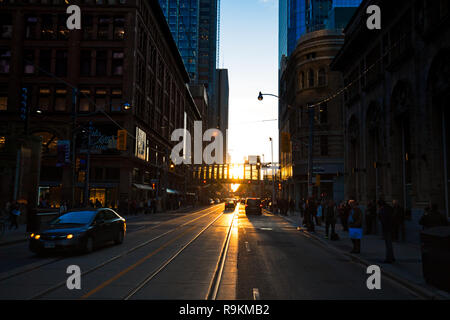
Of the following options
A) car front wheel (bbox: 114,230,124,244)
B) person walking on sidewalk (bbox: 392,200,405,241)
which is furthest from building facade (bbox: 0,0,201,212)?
person walking on sidewalk (bbox: 392,200,405,241)

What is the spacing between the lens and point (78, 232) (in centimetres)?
1239

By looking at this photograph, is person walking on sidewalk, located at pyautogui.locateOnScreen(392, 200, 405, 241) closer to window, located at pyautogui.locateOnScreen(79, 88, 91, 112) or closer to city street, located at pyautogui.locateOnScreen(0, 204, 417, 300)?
city street, located at pyautogui.locateOnScreen(0, 204, 417, 300)

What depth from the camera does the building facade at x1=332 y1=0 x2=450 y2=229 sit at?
1608 cm

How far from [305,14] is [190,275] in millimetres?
100481

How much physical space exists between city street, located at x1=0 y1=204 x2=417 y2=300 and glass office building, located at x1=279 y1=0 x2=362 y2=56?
86.9m

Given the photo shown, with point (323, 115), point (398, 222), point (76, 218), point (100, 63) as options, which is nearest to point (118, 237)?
point (76, 218)

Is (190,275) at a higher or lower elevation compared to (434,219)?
lower

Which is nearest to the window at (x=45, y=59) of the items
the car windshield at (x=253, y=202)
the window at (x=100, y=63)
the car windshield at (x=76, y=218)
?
the window at (x=100, y=63)

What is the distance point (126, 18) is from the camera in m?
48.1

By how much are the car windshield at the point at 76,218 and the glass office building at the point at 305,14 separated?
8675 cm

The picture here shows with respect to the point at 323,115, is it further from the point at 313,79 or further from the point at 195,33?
the point at 195,33

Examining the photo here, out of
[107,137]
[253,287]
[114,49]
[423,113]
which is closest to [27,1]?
[114,49]

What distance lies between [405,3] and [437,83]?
555 centimetres

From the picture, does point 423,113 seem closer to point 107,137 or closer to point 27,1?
point 107,137
